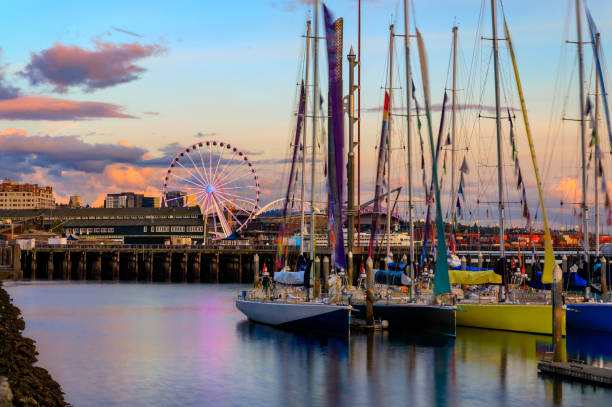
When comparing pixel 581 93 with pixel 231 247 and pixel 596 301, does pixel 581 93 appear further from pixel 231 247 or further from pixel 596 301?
pixel 231 247

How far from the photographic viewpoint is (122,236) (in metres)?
167

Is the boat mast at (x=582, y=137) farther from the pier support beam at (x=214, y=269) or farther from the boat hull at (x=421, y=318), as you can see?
the pier support beam at (x=214, y=269)

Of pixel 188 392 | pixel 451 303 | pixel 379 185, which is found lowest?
pixel 188 392

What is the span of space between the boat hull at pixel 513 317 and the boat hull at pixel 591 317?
1599 millimetres

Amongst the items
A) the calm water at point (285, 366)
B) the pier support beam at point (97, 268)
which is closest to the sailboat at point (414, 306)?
the calm water at point (285, 366)

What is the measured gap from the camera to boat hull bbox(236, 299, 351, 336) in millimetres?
43406

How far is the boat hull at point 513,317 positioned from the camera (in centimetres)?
4447

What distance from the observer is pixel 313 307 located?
4419cm

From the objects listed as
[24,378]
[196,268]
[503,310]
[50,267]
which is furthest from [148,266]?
[24,378]

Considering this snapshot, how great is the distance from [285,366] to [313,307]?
681 centimetres

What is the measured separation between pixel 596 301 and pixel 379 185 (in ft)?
51.8

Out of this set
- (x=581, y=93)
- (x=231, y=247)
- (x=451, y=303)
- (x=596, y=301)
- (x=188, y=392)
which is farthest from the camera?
(x=231, y=247)

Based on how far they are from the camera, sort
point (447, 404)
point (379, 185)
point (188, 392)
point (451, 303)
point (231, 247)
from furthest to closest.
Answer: point (231, 247) < point (379, 185) < point (451, 303) < point (188, 392) < point (447, 404)

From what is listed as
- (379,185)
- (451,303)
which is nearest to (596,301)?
(451,303)
